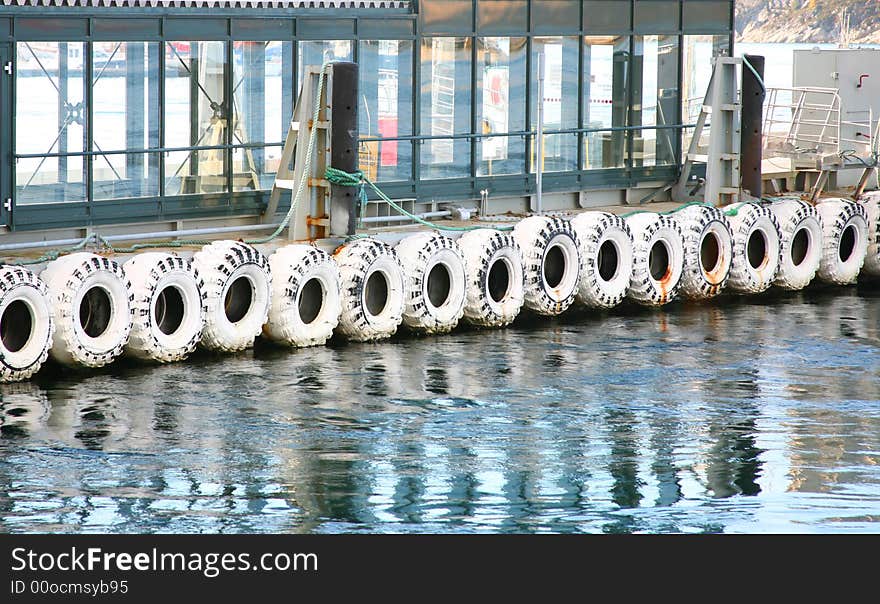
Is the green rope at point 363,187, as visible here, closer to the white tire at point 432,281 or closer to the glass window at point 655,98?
the white tire at point 432,281

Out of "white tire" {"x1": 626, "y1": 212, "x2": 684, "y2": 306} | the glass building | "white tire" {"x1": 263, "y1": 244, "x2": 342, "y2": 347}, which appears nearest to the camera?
"white tire" {"x1": 263, "y1": 244, "x2": 342, "y2": 347}

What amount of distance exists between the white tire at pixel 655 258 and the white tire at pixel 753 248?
1079mm

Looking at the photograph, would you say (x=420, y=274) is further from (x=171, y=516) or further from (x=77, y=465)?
(x=171, y=516)

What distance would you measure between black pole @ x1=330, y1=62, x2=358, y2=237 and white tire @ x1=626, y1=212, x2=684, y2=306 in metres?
4.22

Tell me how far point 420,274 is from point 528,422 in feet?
16.4

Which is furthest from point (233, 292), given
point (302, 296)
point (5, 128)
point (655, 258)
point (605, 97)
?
point (605, 97)

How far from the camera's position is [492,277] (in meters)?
22.5

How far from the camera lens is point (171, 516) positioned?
12992 mm

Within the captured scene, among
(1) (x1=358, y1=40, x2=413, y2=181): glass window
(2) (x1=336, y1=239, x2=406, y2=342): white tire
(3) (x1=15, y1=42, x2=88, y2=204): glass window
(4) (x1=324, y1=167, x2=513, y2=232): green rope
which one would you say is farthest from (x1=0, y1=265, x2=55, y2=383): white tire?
(1) (x1=358, y1=40, x2=413, y2=181): glass window

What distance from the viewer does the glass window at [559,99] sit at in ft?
83.2

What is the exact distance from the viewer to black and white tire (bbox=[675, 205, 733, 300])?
24.2 metres

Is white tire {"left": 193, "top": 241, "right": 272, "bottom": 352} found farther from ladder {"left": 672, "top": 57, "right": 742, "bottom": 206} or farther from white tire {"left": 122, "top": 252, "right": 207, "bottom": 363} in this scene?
ladder {"left": 672, "top": 57, "right": 742, "bottom": 206}

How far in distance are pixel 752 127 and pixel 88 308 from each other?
11.2 meters

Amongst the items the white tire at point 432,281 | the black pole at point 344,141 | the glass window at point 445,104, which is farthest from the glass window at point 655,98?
the black pole at point 344,141
